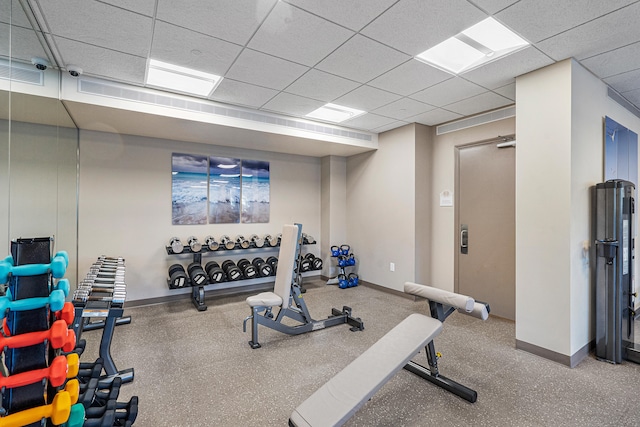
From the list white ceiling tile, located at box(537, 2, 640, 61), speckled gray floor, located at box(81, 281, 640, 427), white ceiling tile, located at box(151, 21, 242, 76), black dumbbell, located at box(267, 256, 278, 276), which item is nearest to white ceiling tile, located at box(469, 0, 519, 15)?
white ceiling tile, located at box(537, 2, 640, 61)

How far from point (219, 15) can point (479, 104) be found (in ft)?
10.7

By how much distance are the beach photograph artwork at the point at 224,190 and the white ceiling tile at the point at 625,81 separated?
197 inches

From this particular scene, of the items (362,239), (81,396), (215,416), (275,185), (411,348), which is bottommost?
(215,416)

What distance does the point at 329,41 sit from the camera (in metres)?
2.53

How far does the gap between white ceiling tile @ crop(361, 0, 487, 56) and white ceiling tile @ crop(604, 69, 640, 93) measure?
203cm

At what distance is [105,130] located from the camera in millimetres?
4262

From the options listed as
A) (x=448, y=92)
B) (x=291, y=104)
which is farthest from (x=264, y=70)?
(x=448, y=92)

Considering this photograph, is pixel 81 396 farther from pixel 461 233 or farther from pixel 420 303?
pixel 461 233

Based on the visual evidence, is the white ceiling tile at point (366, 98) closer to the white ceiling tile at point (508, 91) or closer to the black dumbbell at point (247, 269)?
the white ceiling tile at point (508, 91)

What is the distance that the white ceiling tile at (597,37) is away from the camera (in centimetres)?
218

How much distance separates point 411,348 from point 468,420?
590mm

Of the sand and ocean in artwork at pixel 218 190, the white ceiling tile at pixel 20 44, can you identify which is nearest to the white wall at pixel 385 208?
the sand and ocean in artwork at pixel 218 190

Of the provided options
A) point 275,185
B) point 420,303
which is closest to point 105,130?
point 275,185

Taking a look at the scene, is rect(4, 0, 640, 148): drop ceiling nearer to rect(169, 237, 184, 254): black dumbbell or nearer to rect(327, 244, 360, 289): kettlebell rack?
rect(169, 237, 184, 254): black dumbbell
